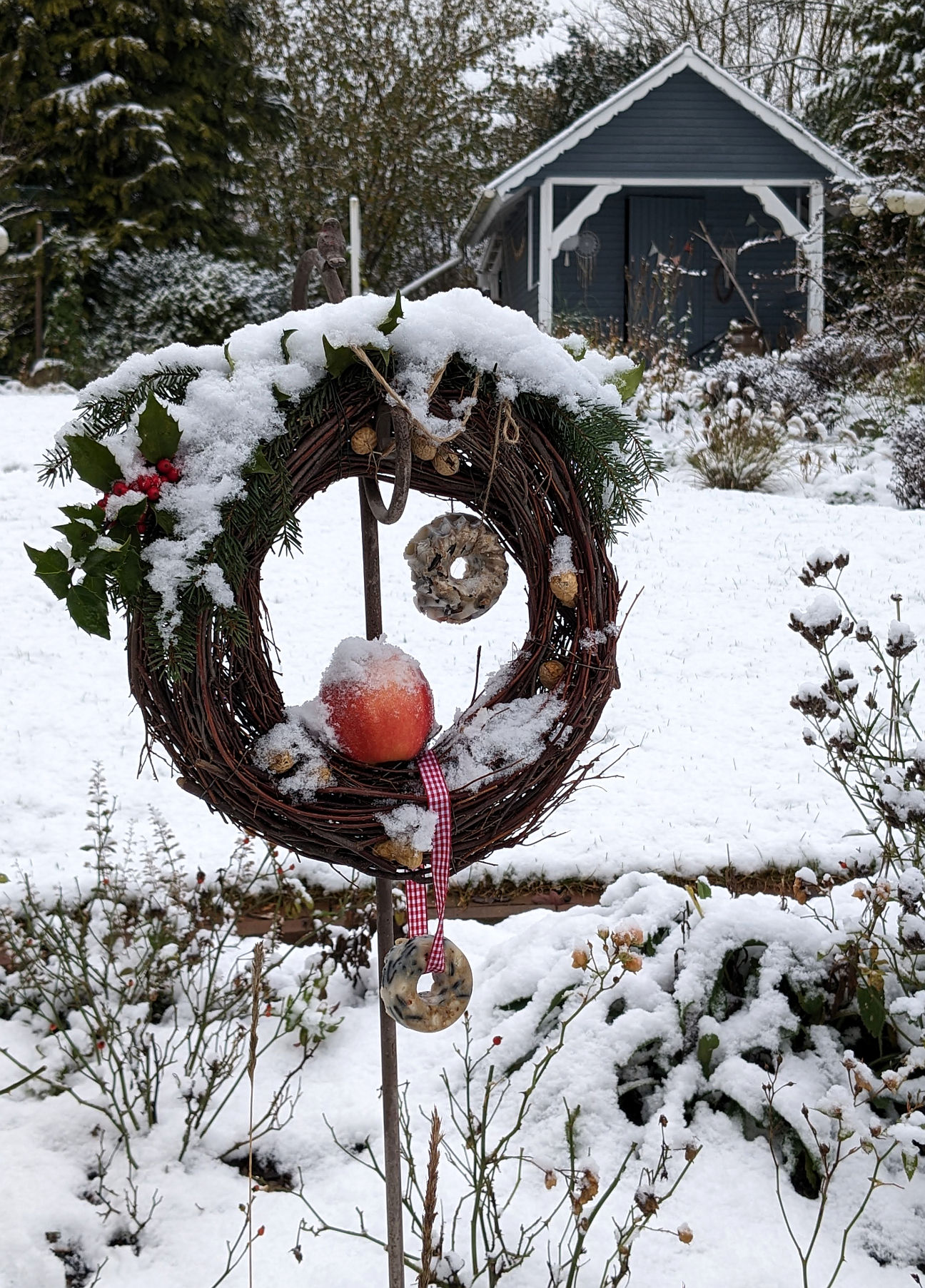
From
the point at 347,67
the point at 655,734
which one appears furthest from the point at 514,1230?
the point at 347,67

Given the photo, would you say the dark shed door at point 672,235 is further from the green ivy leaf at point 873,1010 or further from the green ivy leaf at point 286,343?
the green ivy leaf at point 286,343

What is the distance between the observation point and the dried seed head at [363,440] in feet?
5.17

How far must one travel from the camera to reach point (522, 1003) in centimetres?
285

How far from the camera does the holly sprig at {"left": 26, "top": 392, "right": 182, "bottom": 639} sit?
1.44 meters

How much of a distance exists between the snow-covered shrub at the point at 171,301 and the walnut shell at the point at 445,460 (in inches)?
470

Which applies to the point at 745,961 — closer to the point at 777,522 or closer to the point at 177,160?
the point at 777,522

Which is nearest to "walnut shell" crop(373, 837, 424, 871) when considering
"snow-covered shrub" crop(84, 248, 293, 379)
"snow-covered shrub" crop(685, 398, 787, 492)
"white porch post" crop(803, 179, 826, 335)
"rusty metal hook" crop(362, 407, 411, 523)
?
"rusty metal hook" crop(362, 407, 411, 523)

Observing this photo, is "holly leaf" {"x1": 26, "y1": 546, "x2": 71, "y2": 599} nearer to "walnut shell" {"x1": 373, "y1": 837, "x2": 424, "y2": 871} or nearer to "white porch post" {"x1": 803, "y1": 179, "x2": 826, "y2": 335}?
"walnut shell" {"x1": 373, "y1": 837, "x2": 424, "y2": 871}

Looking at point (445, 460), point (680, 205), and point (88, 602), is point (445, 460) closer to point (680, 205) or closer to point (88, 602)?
point (88, 602)

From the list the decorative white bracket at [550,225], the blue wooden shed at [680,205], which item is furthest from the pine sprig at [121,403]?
the decorative white bracket at [550,225]

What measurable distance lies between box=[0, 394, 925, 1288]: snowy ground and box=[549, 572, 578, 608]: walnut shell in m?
1.27

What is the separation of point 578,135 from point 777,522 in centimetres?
810

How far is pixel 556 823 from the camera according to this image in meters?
4.01

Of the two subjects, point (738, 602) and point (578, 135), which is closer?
point (738, 602)
